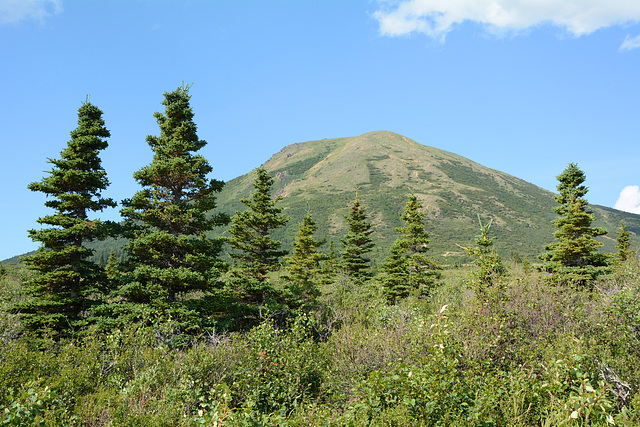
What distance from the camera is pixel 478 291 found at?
464 inches

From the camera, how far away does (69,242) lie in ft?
60.5

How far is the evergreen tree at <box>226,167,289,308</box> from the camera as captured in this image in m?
23.8

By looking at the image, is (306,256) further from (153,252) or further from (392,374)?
(392,374)

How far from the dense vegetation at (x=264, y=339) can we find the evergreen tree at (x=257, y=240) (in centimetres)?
14

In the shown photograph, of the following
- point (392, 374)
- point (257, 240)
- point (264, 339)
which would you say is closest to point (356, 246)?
point (257, 240)

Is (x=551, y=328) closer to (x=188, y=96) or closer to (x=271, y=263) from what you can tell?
(x=271, y=263)

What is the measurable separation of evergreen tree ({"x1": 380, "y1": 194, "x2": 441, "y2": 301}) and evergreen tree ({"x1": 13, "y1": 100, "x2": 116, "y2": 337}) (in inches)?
883

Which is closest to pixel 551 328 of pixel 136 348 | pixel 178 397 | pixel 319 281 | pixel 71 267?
pixel 178 397

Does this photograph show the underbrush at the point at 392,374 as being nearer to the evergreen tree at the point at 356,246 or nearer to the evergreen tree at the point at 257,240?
the evergreen tree at the point at 257,240

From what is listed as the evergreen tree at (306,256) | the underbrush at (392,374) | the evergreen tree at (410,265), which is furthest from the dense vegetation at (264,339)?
the evergreen tree at (306,256)

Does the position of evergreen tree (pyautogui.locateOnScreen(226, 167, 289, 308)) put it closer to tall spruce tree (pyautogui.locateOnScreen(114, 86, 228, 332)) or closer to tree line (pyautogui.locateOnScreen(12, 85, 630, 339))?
tree line (pyautogui.locateOnScreen(12, 85, 630, 339))

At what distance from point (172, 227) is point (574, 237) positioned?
28426mm

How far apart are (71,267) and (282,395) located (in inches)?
585

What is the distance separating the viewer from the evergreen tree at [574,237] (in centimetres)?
2536
